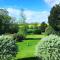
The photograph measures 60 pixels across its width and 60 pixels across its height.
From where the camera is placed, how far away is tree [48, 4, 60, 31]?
44.6m

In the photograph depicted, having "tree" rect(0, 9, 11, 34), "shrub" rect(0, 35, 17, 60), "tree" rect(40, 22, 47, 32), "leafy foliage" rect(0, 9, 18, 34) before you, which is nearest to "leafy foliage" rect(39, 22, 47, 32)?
"tree" rect(40, 22, 47, 32)

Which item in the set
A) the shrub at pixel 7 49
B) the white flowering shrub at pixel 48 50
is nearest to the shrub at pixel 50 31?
the white flowering shrub at pixel 48 50

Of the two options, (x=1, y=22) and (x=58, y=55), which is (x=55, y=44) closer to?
(x=58, y=55)

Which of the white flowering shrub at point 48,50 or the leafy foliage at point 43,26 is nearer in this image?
the white flowering shrub at point 48,50

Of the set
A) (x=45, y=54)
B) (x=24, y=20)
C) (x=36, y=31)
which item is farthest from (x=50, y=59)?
(x=36, y=31)

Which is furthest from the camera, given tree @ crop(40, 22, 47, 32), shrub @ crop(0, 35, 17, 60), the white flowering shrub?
tree @ crop(40, 22, 47, 32)

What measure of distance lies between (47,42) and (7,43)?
1738mm

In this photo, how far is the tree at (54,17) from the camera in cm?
4462

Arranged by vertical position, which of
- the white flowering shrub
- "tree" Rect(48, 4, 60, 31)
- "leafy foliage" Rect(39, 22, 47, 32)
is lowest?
the white flowering shrub

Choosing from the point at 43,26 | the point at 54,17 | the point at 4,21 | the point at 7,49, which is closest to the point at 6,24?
the point at 4,21

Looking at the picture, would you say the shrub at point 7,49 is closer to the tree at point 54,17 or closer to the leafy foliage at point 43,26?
the tree at point 54,17

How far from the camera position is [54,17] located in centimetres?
4538

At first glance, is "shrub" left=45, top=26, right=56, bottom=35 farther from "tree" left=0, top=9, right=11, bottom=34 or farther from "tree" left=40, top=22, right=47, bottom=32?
"tree" left=40, top=22, right=47, bottom=32

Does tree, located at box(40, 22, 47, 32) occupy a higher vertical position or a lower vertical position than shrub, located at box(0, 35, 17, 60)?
higher
